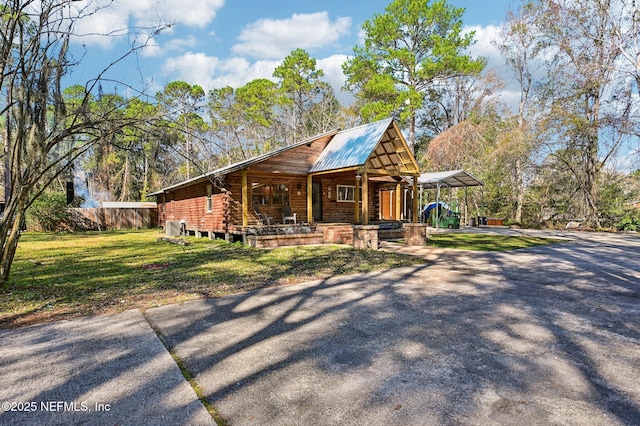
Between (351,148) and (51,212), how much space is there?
1955 centimetres

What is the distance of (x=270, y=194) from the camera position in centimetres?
1446

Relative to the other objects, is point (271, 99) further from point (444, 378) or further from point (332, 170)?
point (444, 378)

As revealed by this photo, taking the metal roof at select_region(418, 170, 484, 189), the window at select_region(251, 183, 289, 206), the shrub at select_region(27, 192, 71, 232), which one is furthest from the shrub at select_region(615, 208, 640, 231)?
the shrub at select_region(27, 192, 71, 232)

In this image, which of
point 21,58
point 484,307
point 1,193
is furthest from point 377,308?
point 1,193

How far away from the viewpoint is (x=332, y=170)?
12.6 m

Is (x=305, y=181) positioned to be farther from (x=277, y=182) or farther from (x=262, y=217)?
(x=262, y=217)

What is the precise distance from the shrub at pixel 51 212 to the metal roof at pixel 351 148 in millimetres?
17576

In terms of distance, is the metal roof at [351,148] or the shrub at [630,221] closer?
the metal roof at [351,148]

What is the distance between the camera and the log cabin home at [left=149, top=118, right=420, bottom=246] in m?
12.4

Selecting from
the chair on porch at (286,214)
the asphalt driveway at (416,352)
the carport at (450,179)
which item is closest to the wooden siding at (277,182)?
the chair on porch at (286,214)

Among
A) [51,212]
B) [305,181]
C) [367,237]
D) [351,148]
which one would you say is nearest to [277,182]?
[305,181]

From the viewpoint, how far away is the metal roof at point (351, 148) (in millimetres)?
11855

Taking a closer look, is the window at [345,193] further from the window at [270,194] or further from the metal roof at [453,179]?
the metal roof at [453,179]

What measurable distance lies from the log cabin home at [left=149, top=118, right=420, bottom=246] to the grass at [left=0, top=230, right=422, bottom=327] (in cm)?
280
